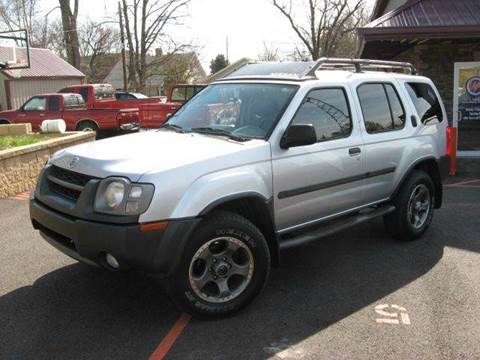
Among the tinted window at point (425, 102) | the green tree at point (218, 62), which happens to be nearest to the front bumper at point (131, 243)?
the tinted window at point (425, 102)

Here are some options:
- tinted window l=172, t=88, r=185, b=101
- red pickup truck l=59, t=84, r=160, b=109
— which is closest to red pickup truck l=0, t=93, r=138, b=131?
tinted window l=172, t=88, r=185, b=101

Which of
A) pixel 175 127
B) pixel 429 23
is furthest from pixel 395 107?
pixel 429 23

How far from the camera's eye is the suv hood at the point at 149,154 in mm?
3551

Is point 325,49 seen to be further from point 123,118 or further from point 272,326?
point 272,326

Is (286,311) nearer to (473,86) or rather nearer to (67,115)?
(473,86)

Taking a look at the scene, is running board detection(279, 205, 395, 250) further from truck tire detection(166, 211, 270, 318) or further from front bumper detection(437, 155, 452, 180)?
front bumper detection(437, 155, 452, 180)

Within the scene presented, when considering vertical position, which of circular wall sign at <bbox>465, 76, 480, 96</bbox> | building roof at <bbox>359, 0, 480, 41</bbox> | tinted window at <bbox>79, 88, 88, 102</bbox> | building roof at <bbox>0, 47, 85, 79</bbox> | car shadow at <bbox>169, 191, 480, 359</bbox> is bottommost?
car shadow at <bbox>169, 191, 480, 359</bbox>

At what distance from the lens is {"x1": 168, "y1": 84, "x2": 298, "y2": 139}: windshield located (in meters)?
4.30

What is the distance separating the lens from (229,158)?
12.5 ft

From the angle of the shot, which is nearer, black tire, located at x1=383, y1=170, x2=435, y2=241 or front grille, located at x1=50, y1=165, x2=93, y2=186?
front grille, located at x1=50, y1=165, x2=93, y2=186

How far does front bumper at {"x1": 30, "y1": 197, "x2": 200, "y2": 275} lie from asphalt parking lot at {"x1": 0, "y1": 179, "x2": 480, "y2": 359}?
1.85 ft

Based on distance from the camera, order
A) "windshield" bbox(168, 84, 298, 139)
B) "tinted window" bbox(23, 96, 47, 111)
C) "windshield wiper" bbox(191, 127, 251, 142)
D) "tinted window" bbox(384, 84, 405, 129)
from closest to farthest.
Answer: "windshield wiper" bbox(191, 127, 251, 142) → "windshield" bbox(168, 84, 298, 139) → "tinted window" bbox(384, 84, 405, 129) → "tinted window" bbox(23, 96, 47, 111)

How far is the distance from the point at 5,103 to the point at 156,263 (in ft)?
95.5

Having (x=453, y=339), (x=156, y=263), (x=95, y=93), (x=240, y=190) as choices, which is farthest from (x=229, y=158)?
(x=95, y=93)
